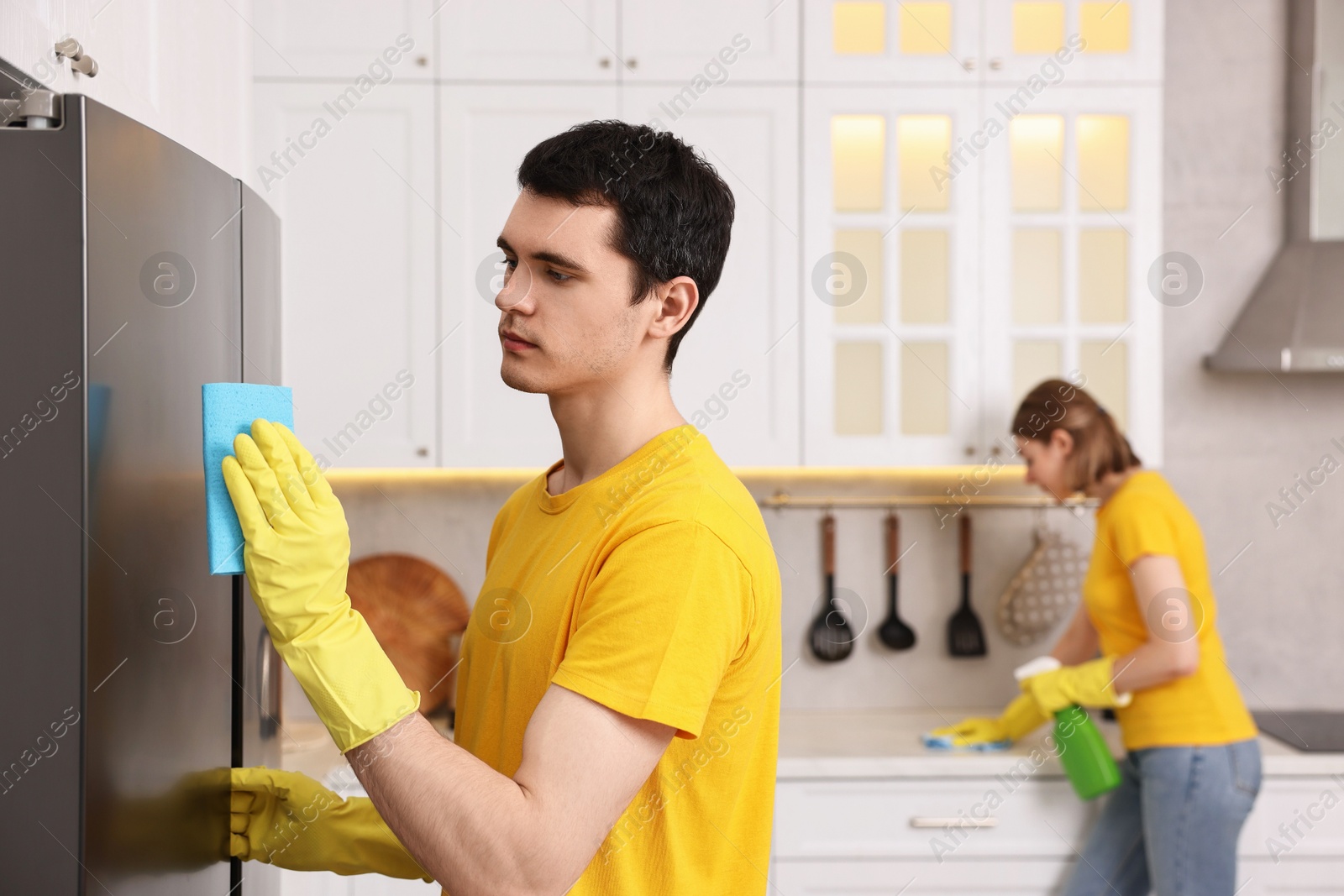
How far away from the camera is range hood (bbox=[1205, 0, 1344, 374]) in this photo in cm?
218

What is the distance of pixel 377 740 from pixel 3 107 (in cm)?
47

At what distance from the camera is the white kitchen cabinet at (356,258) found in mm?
1995

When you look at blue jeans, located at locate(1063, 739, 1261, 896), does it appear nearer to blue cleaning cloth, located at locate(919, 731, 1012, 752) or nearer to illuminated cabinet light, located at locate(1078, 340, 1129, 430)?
blue cleaning cloth, located at locate(919, 731, 1012, 752)

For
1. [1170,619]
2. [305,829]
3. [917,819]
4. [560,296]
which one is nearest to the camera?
[560,296]

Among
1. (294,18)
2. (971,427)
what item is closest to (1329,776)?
(971,427)

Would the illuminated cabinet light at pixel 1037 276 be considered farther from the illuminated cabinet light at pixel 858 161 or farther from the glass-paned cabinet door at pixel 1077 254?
the illuminated cabinet light at pixel 858 161

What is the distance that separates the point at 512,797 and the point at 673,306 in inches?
18.2

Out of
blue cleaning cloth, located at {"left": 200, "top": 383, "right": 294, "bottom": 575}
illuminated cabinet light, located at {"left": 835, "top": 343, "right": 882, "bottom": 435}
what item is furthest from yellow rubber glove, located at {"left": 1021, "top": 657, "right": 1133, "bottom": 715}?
blue cleaning cloth, located at {"left": 200, "top": 383, "right": 294, "bottom": 575}

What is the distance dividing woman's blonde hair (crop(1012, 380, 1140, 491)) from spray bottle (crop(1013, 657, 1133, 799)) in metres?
0.43

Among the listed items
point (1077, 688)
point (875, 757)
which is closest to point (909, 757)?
point (875, 757)

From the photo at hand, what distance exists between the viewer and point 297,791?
38.6 inches

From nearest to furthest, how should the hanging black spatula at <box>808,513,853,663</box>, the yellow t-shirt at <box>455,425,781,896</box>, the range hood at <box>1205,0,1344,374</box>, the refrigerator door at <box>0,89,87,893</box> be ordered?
1. the refrigerator door at <box>0,89,87,893</box>
2. the yellow t-shirt at <box>455,425,781,896</box>
3. the range hood at <box>1205,0,1344,374</box>
4. the hanging black spatula at <box>808,513,853,663</box>

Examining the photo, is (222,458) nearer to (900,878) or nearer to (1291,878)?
(900,878)

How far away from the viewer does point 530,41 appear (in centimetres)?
204
